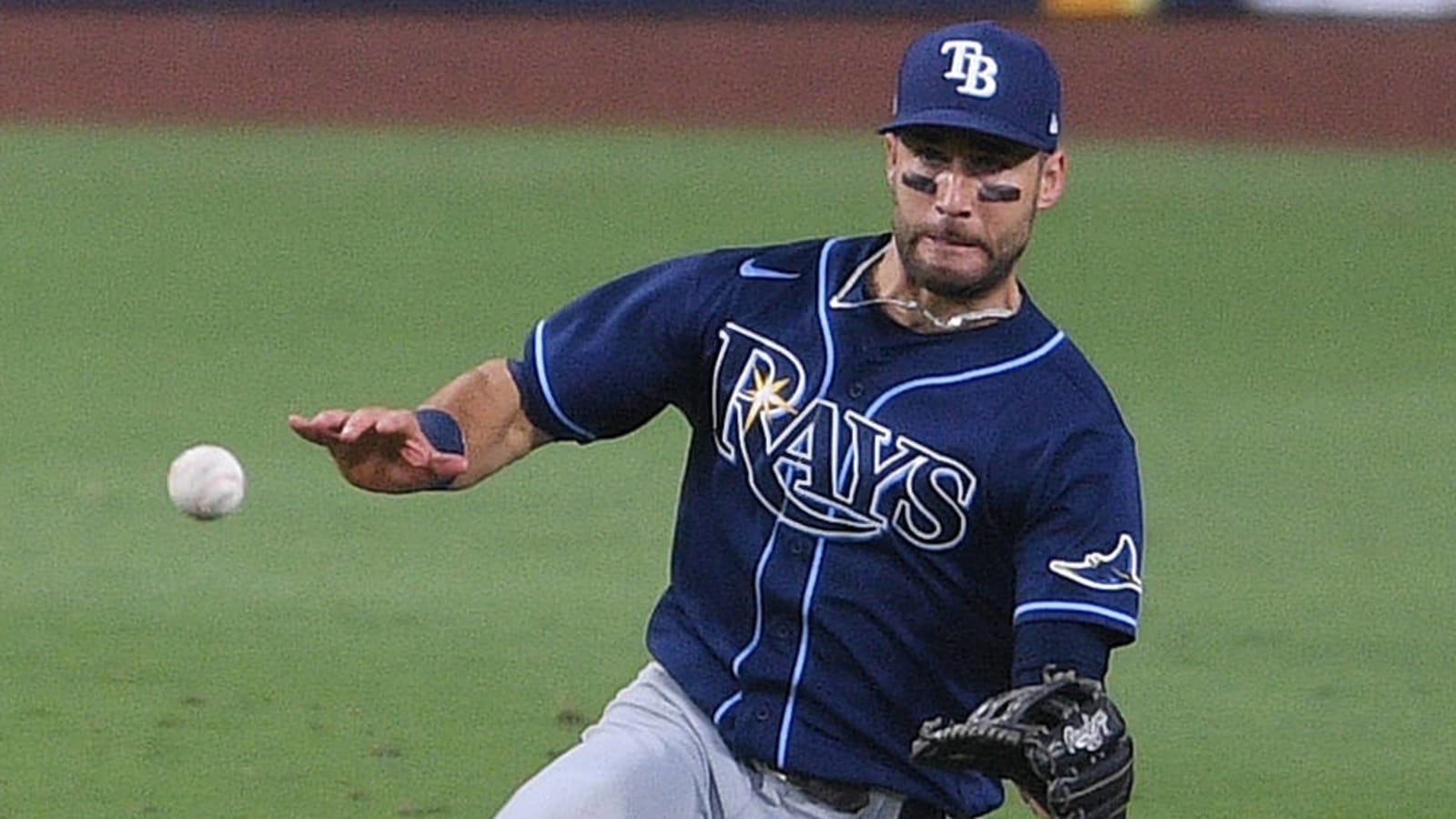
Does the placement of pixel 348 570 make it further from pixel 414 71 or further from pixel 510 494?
pixel 414 71

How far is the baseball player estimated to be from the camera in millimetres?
4359

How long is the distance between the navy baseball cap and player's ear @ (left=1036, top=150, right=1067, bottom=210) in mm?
34

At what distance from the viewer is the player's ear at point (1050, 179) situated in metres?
4.50

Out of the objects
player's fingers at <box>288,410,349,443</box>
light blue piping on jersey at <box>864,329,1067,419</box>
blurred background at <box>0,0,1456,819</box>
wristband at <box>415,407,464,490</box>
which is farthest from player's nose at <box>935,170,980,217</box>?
blurred background at <box>0,0,1456,819</box>

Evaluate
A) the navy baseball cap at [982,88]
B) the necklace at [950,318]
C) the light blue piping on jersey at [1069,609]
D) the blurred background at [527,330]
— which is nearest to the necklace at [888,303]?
the necklace at [950,318]

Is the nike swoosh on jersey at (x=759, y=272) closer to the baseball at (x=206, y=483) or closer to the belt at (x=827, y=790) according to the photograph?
the belt at (x=827, y=790)

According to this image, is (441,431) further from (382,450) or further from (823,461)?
(823,461)

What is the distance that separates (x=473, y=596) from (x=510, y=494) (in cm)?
143

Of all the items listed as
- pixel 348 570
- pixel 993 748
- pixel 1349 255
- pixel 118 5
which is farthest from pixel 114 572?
pixel 118 5

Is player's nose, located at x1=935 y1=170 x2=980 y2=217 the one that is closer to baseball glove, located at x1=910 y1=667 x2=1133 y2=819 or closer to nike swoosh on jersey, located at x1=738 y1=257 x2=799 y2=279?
nike swoosh on jersey, located at x1=738 y1=257 x2=799 y2=279

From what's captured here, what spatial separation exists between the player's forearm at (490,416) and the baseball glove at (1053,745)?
3.02ft

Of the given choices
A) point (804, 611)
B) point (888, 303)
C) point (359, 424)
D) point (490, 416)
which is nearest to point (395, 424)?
point (359, 424)

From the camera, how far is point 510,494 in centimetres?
983

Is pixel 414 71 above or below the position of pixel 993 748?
below
